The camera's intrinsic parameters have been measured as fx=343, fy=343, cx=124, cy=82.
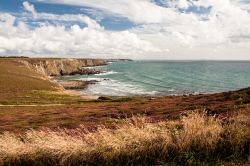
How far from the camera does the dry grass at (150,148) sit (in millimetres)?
12914

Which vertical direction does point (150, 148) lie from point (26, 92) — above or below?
above

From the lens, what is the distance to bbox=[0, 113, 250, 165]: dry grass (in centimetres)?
1291

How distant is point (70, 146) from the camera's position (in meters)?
14.0

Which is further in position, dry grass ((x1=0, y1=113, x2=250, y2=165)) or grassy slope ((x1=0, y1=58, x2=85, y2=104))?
grassy slope ((x1=0, y1=58, x2=85, y2=104))

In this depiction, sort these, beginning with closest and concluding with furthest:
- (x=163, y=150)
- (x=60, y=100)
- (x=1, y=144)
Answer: (x=163, y=150) < (x=1, y=144) < (x=60, y=100)

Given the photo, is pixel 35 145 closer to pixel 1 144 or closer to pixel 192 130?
pixel 1 144

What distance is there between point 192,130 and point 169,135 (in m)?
0.95

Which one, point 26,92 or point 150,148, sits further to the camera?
point 26,92

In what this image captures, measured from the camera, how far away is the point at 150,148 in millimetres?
13297

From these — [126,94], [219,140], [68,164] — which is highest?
[219,140]

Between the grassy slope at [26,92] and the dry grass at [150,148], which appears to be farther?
the grassy slope at [26,92]

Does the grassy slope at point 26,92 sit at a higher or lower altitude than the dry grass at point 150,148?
lower

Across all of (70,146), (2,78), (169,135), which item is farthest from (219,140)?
(2,78)

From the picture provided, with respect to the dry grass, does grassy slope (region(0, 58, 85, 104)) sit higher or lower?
lower
